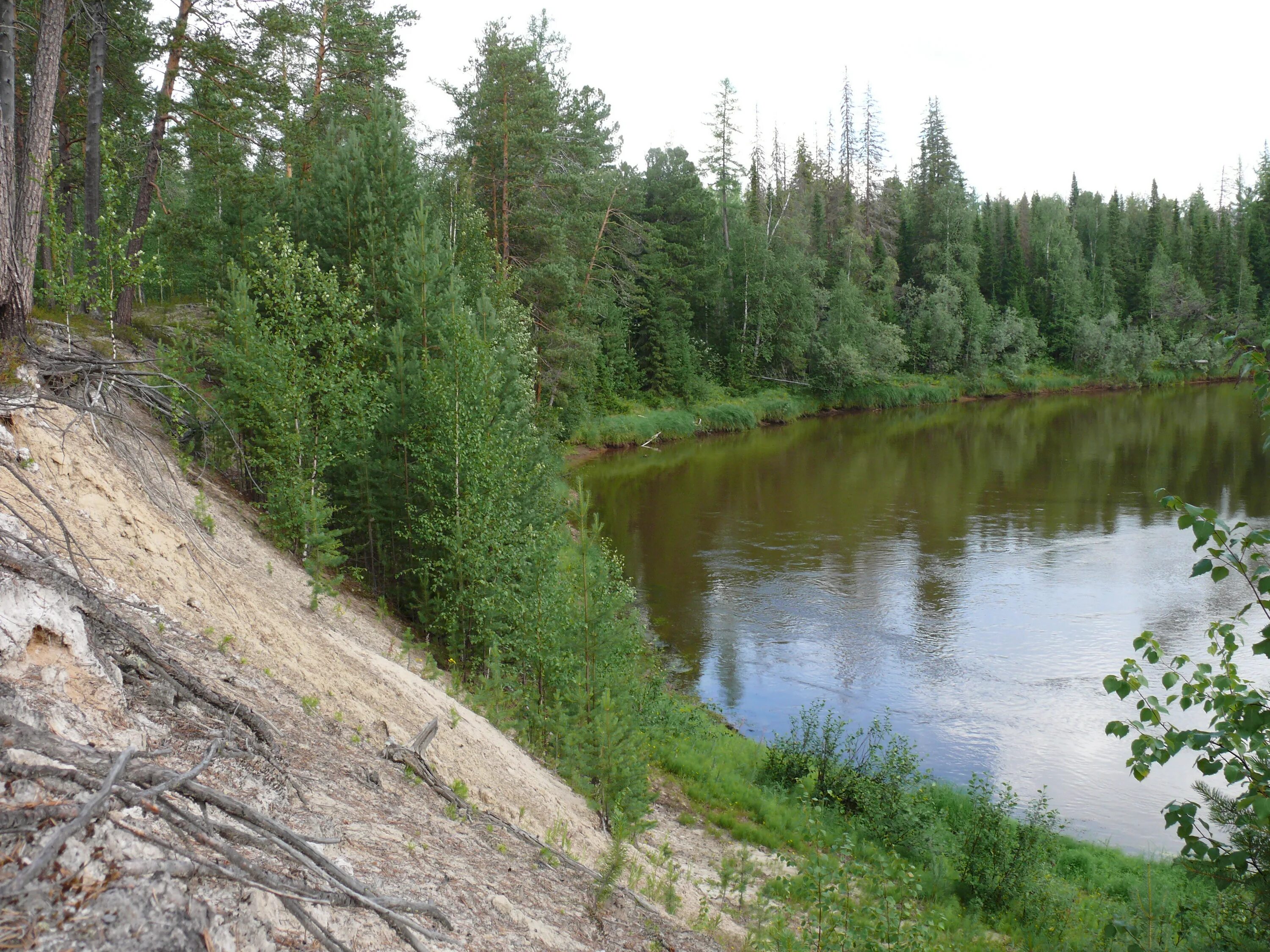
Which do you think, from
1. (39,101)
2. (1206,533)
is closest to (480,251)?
(39,101)

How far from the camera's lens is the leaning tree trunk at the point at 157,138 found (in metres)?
16.4

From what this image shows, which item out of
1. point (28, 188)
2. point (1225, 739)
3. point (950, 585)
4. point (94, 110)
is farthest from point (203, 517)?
point (950, 585)

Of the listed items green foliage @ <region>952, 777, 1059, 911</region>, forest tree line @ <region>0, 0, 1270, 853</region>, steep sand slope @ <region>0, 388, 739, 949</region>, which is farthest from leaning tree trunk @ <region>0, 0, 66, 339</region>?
green foliage @ <region>952, 777, 1059, 911</region>

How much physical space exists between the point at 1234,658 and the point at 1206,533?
45.6 feet

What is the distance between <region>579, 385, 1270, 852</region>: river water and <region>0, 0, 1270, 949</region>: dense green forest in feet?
4.47

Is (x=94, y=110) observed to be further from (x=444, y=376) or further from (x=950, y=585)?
(x=950, y=585)

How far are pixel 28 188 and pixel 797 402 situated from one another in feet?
152

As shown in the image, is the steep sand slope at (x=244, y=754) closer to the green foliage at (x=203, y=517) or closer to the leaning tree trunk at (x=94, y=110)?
the green foliage at (x=203, y=517)

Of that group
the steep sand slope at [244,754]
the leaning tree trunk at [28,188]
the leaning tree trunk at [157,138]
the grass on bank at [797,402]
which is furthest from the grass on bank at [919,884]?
the grass on bank at [797,402]

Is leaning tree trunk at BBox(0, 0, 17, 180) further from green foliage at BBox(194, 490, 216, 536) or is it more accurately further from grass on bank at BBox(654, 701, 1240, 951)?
grass on bank at BBox(654, 701, 1240, 951)

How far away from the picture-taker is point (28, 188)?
26.6 feet

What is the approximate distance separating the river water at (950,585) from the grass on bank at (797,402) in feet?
6.94

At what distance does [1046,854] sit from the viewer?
8992mm

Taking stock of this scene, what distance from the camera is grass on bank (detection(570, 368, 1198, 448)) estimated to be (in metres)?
41.7
